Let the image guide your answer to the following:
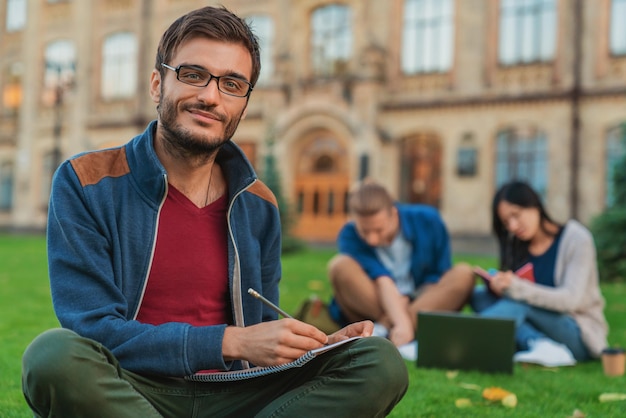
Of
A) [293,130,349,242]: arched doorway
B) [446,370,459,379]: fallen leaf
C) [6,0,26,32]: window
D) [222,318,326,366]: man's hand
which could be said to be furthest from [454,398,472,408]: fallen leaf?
[6,0,26,32]: window

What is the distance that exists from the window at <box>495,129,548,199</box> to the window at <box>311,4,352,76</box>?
5453mm

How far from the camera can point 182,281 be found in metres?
2.52

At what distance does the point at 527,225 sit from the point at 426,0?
700 inches

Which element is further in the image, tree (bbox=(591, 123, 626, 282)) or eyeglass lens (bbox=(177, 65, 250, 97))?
tree (bbox=(591, 123, 626, 282))

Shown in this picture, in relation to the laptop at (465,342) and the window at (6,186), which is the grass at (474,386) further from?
the window at (6,186)

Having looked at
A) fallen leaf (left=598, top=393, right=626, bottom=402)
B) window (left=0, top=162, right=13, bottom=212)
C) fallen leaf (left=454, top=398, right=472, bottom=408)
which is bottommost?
window (left=0, top=162, right=13, bottom=212)

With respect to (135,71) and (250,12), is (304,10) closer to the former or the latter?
(250,12)

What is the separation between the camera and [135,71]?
27.3m

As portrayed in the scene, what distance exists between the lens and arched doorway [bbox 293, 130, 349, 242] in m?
23.3

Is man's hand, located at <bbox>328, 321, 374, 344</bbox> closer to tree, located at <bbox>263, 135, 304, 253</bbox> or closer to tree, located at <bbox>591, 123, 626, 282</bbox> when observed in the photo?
tree, located at <bbox>591, 123, 626, 282</bbox>

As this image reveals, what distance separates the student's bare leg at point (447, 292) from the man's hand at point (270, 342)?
11.2 feet

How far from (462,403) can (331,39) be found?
20.3 m

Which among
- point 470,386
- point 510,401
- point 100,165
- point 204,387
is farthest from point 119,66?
point 204,387

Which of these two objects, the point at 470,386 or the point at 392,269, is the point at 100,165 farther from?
the point at 392,269
